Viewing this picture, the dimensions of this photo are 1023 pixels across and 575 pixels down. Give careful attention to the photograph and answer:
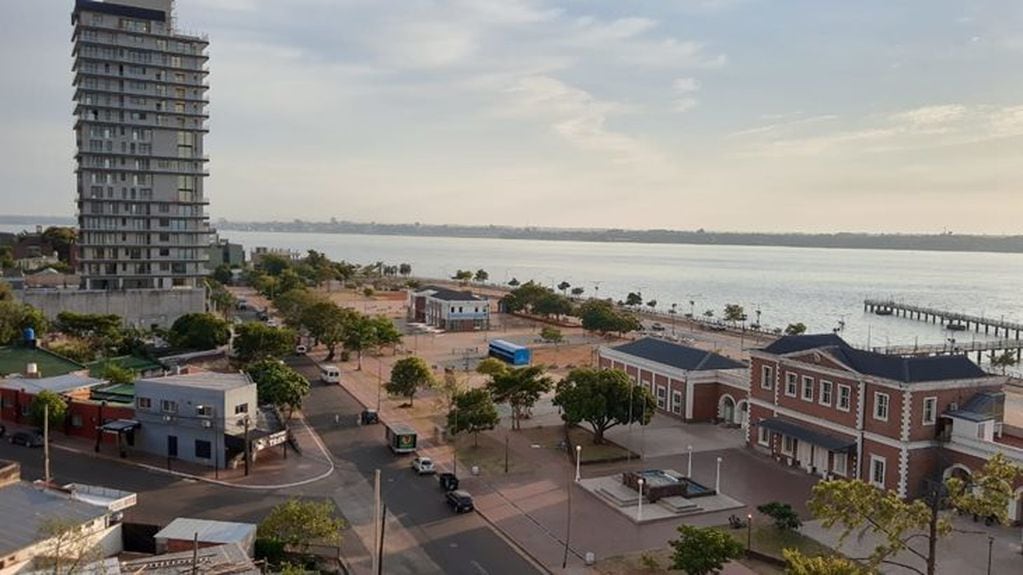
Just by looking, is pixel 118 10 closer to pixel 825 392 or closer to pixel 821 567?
pixel 825 392

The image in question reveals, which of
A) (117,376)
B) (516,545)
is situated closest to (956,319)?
(516,545)

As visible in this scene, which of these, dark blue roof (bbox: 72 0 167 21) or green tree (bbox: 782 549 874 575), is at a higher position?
dark blue roof (bbox: 72 0 167 21)

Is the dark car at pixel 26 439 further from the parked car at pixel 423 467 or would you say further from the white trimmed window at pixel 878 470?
the white trimmed window at pixel 878 470

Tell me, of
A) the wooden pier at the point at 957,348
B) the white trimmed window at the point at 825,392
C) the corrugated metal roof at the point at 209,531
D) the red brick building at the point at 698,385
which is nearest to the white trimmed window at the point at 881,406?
the white trimmed window at the point at 825,392

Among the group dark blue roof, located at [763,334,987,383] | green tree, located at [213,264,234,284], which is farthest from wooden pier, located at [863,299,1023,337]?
green tree, located at [213,264,234,284]

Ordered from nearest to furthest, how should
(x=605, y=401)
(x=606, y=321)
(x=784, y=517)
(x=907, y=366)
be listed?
1. (x=784, y=517)
2. (x=907, y=366)
3. (x=605, y=401)
4. (x=606, y=321)

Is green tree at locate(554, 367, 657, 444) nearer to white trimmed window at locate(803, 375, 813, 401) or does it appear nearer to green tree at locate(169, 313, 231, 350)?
white trimmed window at locate(803, 375, 813, 401)
